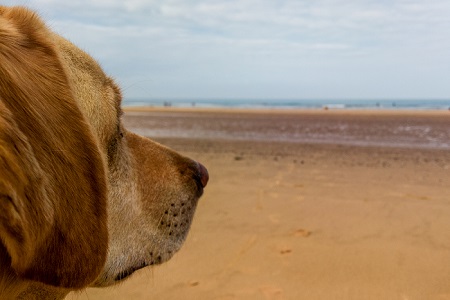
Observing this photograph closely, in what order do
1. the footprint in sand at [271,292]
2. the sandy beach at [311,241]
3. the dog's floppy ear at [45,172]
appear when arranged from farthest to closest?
the sandy beach at [311,241], the footprint in sand at [271,292], the dog's floppy ear at [45,172]

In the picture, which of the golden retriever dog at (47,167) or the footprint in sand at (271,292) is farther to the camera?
the footprint in sand at (271,292)

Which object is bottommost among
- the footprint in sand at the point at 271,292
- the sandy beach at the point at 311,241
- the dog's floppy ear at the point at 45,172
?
the footprint in sand at the point at 271,292

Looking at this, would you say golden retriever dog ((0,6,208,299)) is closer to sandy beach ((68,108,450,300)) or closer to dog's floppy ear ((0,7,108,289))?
dog's floppy ear ((0,7,108,289))

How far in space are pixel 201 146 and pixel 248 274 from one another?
11024 millimetres

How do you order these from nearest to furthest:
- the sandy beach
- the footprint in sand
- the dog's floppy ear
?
1. the dog's floppy ear
2. the footprint in sand
3. the sandy beach

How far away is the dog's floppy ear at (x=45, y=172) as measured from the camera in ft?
3.61

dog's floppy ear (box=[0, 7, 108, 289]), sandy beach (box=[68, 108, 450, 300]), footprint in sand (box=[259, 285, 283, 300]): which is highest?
dog's floppy ear (box=[0, 7, 108, 289])

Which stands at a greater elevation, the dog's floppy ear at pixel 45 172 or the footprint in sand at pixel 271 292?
the dog's floppy ear at pixel 45 172

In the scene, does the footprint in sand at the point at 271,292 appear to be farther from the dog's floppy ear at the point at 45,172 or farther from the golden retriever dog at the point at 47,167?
the dog's floppy ear at the point at 45,172

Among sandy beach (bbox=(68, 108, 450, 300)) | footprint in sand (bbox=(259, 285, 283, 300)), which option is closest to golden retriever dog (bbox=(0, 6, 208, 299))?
sandy beach (bbox=(68, 108, 450, 300))

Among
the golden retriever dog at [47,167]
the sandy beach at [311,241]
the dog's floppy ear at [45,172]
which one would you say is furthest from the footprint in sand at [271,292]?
the dog's floppy ear at [45,172]

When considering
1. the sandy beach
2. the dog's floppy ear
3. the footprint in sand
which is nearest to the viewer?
the dog's floppy ear

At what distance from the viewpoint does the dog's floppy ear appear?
110 cm

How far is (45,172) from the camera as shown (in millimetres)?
1217
